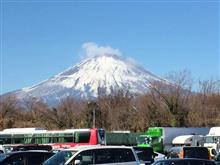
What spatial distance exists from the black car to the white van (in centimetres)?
246

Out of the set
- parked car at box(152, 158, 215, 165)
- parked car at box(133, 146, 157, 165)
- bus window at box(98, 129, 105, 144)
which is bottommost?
parked car at box(133, 146, 157, 165)

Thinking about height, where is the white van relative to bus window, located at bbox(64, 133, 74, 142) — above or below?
below

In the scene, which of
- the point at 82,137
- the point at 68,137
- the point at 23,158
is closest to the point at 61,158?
the point at 23,158

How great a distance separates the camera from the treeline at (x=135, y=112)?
281ft

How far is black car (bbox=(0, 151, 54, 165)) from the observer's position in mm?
20125

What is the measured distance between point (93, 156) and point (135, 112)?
2869 inches

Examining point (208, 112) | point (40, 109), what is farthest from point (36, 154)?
point (40, 109)

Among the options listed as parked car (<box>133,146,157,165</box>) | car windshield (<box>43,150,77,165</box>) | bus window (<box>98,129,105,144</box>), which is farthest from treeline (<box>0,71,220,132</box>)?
car windshield (<box>43,150,77,165</box>)

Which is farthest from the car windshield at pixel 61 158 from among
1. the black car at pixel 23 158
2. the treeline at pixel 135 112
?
the treeline at pixel 135 112

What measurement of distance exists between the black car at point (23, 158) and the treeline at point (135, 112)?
62.9 metres

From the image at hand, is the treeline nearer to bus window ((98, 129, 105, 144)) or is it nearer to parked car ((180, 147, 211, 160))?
bus window ((98, 129, 105, 144))

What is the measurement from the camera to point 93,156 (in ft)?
60.8

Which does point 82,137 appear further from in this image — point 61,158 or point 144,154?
point 61,158

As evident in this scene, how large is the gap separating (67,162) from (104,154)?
1.90 metres
